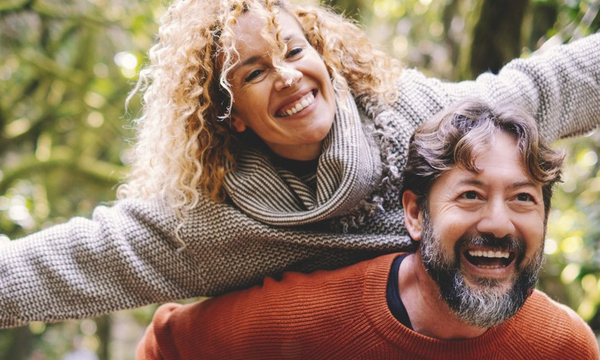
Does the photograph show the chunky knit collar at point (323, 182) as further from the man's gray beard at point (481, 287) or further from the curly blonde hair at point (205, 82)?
the man's gray beard at point (481, 287)

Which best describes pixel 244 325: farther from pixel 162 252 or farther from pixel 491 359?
pixel 491 359

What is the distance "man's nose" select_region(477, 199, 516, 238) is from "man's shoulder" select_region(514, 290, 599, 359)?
31cm

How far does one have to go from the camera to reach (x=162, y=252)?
7.20 ft

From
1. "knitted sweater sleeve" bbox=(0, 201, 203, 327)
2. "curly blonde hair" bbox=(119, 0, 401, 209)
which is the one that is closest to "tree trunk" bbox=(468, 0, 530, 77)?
"curly blonde hair" bbox=(119, 0, 401, 209)

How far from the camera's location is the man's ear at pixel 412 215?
1981 mm

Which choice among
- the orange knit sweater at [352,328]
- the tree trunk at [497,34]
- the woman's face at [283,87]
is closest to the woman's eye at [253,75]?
the woman's face at [283,87]

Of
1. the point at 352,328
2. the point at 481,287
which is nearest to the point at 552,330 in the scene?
the point at 481,287

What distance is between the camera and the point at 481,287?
180 cm

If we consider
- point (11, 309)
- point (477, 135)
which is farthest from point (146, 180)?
point (477, 135)

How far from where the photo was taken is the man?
5.87 ft

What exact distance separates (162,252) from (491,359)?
1054 millimetres

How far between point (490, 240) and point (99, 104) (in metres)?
3.74

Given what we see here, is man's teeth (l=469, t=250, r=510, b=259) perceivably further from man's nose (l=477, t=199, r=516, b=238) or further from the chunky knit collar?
the chunky knit collar

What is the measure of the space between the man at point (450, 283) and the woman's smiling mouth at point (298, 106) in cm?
34
